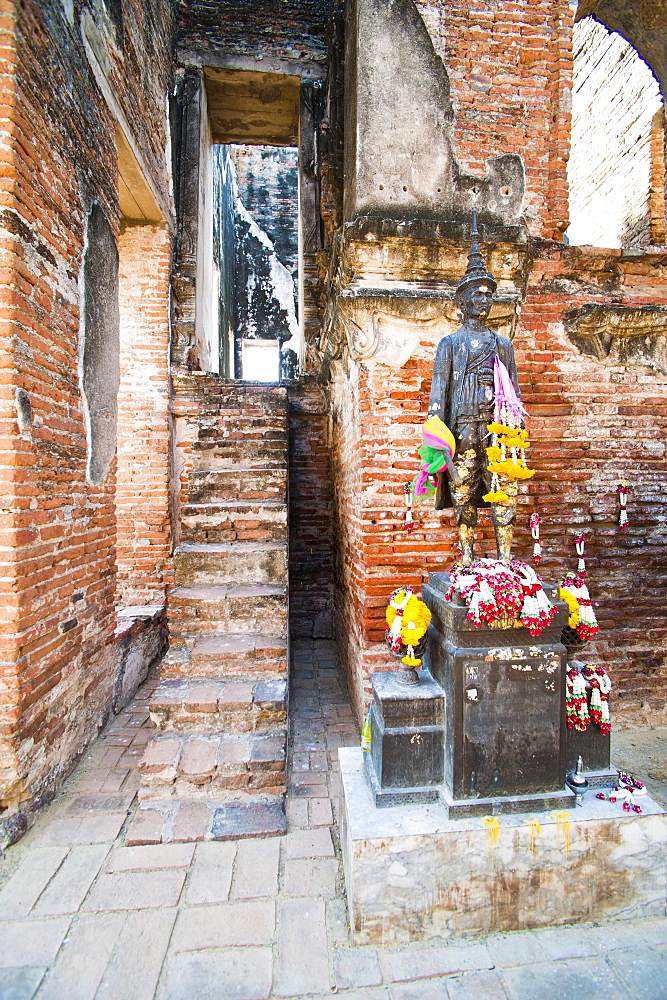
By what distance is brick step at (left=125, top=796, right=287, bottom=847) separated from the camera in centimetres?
274

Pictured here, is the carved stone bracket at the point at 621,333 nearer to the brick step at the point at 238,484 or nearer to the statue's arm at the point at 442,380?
the statue's arm at the point at 442,380

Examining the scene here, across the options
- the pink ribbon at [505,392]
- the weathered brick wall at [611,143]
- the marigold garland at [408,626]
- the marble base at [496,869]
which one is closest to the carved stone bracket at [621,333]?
the weathered brick wall at [611,143]

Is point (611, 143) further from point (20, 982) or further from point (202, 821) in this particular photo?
point (20, 982)

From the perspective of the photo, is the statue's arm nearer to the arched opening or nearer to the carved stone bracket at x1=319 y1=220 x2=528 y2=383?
the carved stone bracket at x1=319 y1=220 x2=528 y2=383

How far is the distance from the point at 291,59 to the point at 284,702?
7.69m

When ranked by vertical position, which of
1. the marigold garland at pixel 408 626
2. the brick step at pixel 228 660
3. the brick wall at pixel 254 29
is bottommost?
the brick step at pixel 228 660

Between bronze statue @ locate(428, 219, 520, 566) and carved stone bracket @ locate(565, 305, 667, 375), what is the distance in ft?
6.23

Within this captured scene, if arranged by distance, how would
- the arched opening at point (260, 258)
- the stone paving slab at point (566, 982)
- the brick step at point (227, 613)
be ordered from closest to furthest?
the stone paving slab at point (566, 982) < the brick step at point (227, 613) < the arched opening at point (260, 258)

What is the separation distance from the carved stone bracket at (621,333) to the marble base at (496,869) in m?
3.37

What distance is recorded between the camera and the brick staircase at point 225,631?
3018 mm

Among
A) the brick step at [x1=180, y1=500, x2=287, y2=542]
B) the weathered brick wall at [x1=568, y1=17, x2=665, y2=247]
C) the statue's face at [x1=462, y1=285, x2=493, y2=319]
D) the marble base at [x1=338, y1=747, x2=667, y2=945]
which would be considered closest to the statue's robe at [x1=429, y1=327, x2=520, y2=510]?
the statue's face at [x1=462, y1=285, x2=493, y2=319]

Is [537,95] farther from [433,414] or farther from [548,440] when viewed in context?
[433,414]

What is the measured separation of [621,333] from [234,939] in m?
4.80

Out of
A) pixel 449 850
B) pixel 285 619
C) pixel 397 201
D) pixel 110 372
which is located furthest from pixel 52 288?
pixel 449 850
